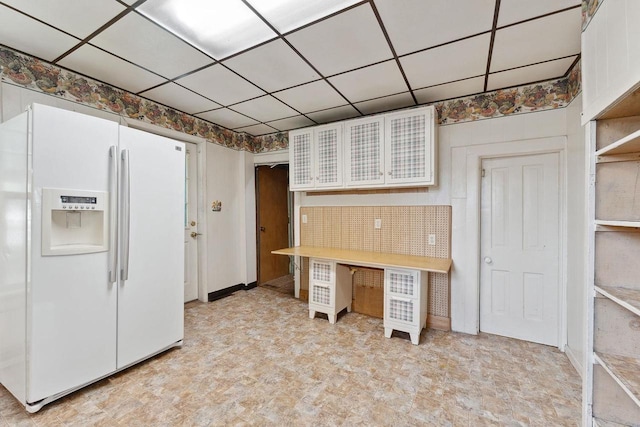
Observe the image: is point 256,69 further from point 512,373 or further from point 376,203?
point 512,373

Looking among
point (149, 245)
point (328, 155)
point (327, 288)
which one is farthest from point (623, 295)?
point (149, 245)

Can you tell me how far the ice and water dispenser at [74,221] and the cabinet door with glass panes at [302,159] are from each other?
199cm

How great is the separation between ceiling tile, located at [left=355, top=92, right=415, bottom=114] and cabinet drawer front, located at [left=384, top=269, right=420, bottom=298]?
5.87 feet

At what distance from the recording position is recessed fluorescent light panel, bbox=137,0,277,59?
160 centimetres

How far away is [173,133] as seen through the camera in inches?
129

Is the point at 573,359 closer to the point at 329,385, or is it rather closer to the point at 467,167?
the point at 467,167

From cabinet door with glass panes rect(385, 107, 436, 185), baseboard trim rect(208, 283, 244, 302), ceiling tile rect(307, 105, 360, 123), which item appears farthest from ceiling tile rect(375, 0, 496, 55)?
baseboard trim rect(208, 283, 244, 302)

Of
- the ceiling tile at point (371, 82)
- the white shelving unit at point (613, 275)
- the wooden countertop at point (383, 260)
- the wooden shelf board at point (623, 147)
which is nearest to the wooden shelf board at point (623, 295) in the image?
the white shelving unit at point (613, 275)

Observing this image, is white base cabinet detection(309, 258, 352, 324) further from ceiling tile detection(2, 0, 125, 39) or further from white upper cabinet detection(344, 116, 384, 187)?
ceiling tile detection(2, 0, 125, 39)

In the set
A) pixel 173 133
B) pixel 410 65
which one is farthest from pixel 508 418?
pixel 173 133

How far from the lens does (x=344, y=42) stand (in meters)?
1.91

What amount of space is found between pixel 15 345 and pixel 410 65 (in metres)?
3.41

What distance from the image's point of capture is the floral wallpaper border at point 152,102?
213cm

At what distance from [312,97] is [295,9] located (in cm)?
122
